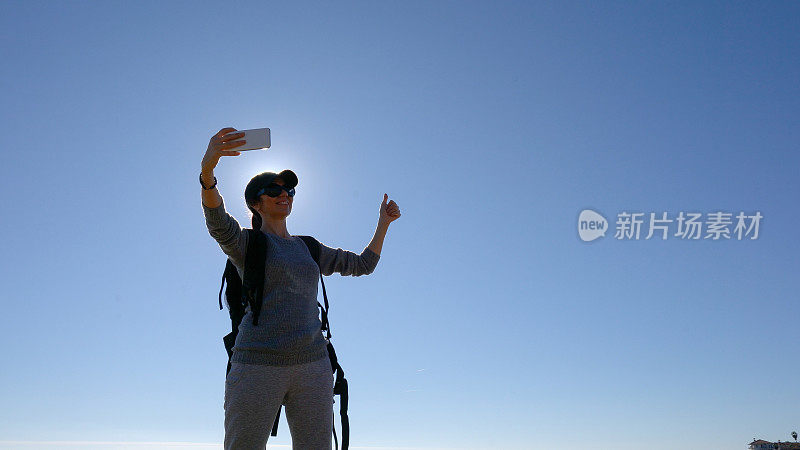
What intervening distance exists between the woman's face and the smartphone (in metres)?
1.01

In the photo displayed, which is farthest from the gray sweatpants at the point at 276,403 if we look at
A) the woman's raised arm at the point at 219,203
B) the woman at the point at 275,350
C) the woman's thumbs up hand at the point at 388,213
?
the woman's thumbs up hand at the point at 388,213

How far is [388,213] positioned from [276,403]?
2.33 meters

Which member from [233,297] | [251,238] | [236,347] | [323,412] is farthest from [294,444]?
[251,238]

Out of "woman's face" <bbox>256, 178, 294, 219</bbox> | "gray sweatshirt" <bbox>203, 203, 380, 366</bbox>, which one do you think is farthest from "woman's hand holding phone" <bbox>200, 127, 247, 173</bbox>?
"woman's face" <bbox>256, 178, 294, 219</bbox>

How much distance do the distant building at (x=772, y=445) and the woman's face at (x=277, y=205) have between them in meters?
142

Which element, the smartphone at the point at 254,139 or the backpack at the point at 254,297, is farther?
the backpack at the point at 254,297

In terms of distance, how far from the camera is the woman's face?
5.41 metres

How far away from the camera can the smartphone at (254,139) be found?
4.36 metres

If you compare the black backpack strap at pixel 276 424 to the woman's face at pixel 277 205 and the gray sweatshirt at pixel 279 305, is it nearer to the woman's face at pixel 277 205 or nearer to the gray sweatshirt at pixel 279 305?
the gray sweatshirt at pixel 279 305

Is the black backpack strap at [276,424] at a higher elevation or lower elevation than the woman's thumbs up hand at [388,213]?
lower

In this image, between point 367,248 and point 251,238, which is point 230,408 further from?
point 367,248

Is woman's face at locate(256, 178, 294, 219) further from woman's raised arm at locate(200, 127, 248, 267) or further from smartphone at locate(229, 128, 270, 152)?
smartphone at locate(229, 128, 270, 152)

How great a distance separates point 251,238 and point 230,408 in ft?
4.38

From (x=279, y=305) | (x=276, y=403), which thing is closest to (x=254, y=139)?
(x=279, y=305)
